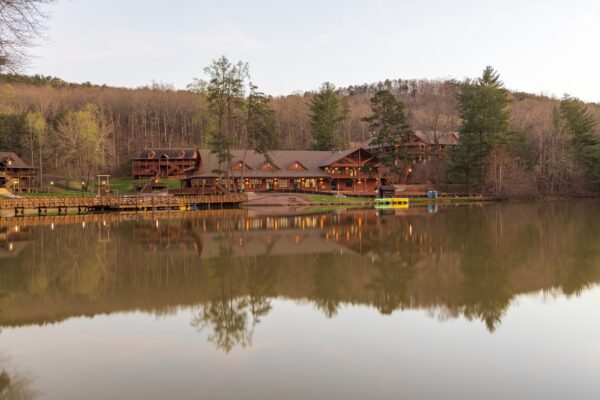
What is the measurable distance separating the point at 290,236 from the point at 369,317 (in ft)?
57.5

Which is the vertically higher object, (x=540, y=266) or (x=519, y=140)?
(x=519, y=140)

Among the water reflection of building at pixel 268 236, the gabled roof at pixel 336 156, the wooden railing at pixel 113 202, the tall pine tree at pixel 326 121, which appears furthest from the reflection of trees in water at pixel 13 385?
the tall pine tree at pixel 326 121

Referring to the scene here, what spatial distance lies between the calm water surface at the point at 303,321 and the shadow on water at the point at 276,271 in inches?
3.8

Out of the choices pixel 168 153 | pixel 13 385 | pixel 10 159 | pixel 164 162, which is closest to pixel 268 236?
pixel 13 385

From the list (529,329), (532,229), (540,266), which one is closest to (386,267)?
(540,266)

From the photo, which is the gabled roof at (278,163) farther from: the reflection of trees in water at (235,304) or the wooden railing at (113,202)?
the reflection of trees in water at (235,304)

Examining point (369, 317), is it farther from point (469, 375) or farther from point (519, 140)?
point (519, 140)

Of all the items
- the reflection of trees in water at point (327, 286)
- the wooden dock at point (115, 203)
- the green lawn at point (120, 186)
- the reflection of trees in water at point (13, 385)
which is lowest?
the reflection of trees in water at point (13, 385)

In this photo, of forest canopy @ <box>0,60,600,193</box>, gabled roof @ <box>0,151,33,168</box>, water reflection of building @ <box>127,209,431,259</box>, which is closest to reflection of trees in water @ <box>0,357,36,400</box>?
water reflection of building @ <box>127,209,431,259</box>

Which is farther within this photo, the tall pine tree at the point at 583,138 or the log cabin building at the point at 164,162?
the log cabin building at the point at 164,162

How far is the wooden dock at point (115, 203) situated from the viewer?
161 feet

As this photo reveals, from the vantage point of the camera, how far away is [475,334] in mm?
11242

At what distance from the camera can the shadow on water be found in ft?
45.4

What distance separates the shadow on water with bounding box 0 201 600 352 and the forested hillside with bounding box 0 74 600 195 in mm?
36983
